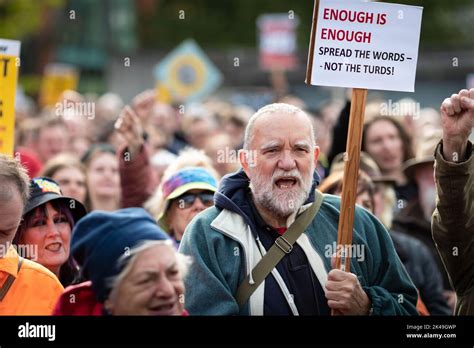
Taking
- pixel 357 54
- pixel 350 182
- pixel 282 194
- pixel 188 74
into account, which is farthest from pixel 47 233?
pixel 188 74

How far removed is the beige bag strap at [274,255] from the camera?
5.41 metres

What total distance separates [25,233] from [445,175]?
2190mm

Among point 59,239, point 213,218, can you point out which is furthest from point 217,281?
point 59,239

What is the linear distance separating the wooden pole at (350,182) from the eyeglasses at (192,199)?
5.47 ft

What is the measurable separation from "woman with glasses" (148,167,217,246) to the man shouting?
1381 mm

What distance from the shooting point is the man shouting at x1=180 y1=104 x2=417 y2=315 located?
538cm

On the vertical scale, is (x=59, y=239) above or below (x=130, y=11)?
below

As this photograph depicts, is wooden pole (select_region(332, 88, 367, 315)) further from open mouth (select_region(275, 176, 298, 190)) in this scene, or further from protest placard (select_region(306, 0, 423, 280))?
open mouth (select_region(275, 176, 298, 190))

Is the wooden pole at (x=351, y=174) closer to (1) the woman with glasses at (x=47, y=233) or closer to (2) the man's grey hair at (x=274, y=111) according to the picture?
(2) the man's grey hair at (x=274, y=111)

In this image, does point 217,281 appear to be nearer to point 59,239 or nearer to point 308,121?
point 308,121

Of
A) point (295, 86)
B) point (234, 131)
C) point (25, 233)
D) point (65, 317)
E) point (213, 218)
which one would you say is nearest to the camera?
point (65, 317)

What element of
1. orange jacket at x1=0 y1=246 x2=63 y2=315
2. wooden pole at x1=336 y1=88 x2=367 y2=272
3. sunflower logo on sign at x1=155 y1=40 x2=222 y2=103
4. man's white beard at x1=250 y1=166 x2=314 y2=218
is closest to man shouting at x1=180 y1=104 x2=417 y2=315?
man's white beard at x1=250 y1=166 x2=314 y2=218

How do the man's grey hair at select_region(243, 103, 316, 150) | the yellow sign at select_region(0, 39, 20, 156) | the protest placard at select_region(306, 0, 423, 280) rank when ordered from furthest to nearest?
the yellow sign at select_region(0, 39, 20, 156), the man's grey hair at select_region(243, 103, 316, 150), the protest placard at select_region(306, 0, 423, 280)

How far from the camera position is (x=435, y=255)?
8414 millimetres
